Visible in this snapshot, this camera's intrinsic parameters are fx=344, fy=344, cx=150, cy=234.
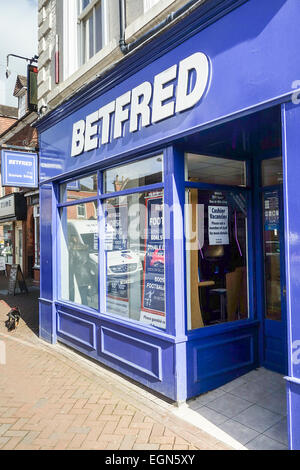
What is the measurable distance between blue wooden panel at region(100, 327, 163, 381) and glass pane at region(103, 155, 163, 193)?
206 centimetres

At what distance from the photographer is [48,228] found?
664cm

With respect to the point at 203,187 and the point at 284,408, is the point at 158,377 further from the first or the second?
the point at 203,187

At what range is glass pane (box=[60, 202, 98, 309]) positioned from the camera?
5.80 meters

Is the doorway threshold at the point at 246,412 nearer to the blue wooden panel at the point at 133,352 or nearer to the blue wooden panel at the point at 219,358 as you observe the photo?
the blue wooden panel at the point at 219,358

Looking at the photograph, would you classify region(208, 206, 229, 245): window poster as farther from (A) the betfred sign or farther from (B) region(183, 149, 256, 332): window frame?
(A) the betfred sign

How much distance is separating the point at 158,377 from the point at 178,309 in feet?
2.84

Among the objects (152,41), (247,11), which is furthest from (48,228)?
(247,11)

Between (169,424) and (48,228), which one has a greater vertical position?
(48,228)

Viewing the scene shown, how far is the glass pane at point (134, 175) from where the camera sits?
4332 millimetres

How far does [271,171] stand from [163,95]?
5.69 feet

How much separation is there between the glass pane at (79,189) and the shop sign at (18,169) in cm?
196
